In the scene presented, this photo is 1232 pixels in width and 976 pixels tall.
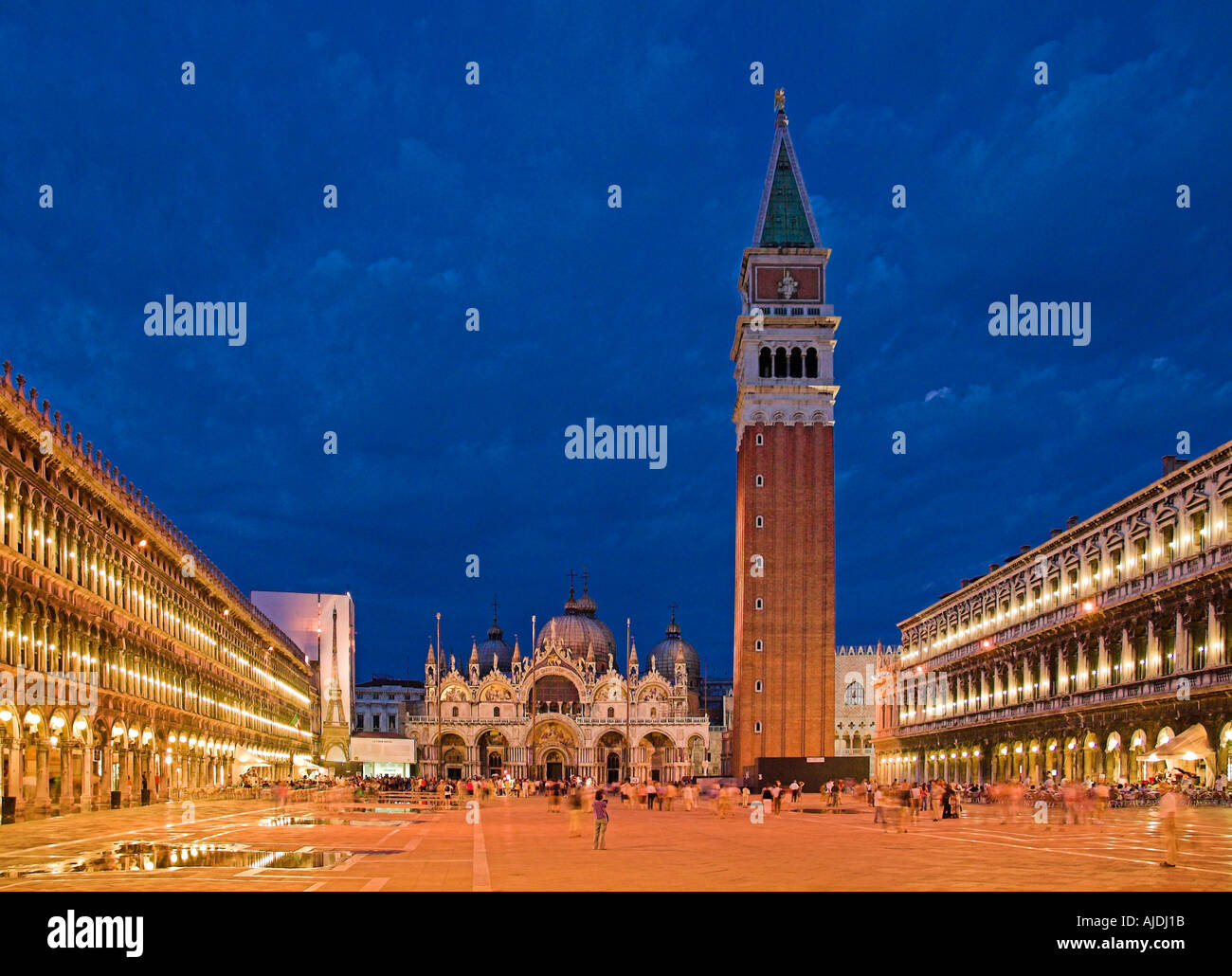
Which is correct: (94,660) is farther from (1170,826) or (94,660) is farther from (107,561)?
(1170,826)

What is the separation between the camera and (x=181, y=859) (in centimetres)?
2666

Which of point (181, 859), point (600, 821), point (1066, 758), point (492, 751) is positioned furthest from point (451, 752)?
point (181, 859)

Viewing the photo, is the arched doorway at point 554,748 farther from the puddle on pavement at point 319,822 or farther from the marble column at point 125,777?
the puddle on pavement at point 319,822

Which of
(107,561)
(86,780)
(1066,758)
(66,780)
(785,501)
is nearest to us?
(66,780)

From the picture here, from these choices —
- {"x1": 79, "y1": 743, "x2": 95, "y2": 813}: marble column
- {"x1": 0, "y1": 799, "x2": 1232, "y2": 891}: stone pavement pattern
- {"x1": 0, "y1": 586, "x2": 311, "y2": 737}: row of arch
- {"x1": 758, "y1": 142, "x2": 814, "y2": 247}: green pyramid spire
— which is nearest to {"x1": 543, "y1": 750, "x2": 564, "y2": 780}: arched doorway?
{"x1": 0, "y1": 586, "x2": 311, "y2": 737}: row of arch

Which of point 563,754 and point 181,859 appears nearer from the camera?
point 181,859

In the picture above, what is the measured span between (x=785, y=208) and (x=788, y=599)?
35380 mm

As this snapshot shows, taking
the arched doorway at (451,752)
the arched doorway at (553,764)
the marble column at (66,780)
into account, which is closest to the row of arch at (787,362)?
the arched doorway at (553,764)

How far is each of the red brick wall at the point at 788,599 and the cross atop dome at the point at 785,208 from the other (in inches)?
693

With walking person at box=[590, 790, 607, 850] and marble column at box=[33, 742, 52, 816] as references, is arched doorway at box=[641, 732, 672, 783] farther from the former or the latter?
walking person at box=[590, 790, 607, 850]
